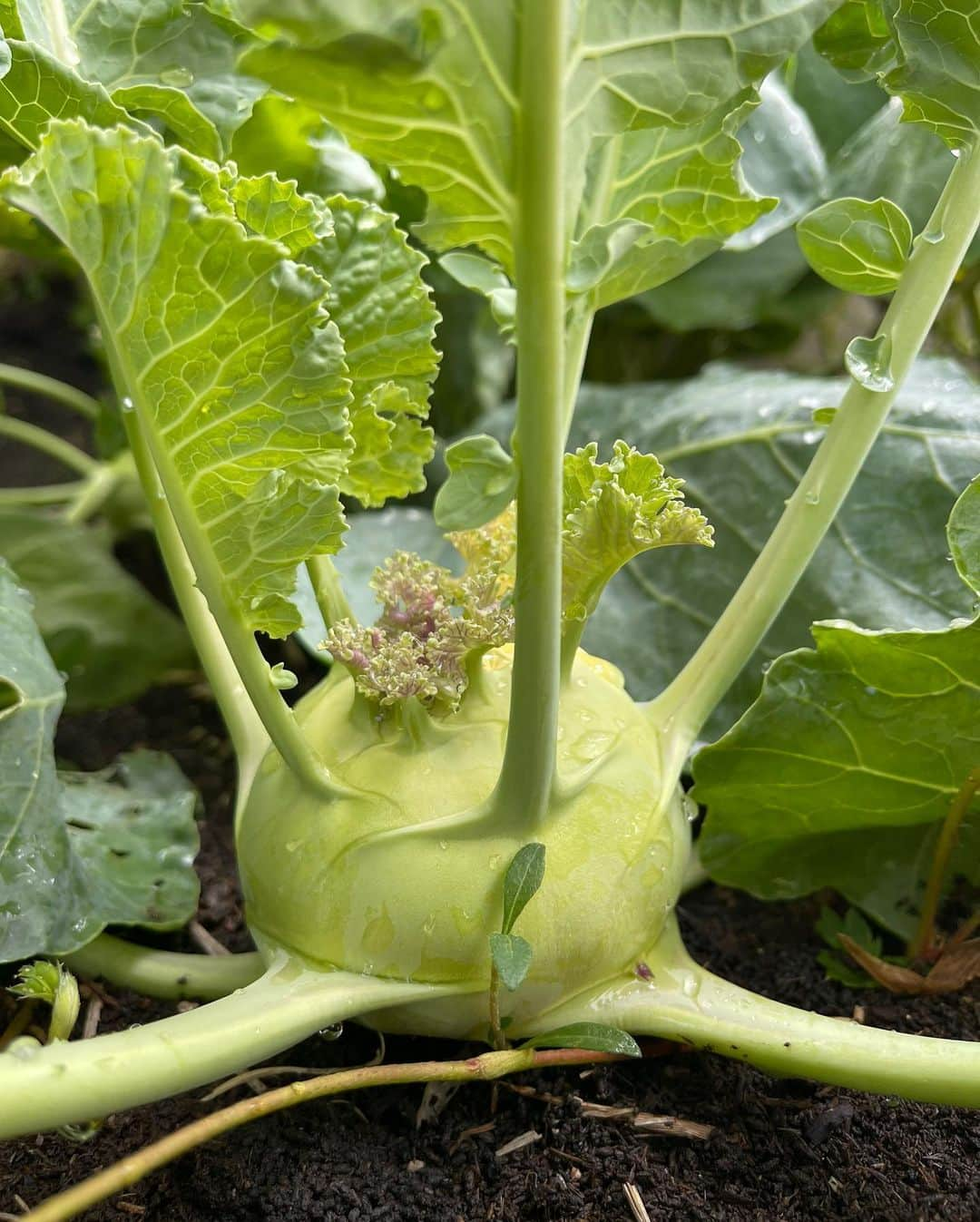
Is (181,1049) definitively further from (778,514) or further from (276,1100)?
(778,514)

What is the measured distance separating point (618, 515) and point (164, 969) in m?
0.58

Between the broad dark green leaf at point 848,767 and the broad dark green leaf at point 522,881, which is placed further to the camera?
the broad dark green leaf at point 848,767

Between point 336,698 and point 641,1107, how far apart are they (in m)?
0.43

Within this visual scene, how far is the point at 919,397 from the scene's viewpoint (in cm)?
126

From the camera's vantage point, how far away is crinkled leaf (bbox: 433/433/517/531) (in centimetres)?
73

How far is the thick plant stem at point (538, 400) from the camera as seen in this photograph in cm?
63

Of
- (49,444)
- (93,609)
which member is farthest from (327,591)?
(49,444)

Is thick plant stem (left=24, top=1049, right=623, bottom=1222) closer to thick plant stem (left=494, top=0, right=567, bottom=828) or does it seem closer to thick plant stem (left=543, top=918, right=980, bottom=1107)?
thick plant stem (left=543, top=918, right=980, bottom=1107)

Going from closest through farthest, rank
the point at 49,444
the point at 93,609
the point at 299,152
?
the point at 299,152 < the point at 93,609 < the point at 49,444

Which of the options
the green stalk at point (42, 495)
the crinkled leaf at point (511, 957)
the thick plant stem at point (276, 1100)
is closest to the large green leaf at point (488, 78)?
the crinkled leaf at point (511, 957)

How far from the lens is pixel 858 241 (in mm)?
947

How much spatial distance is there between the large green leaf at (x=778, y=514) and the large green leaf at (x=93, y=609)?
0.69 meters

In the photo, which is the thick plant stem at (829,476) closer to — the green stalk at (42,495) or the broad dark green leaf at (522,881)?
the broad dark green leaf at (522,881)

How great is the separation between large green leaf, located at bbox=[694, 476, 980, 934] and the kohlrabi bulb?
9 cm
